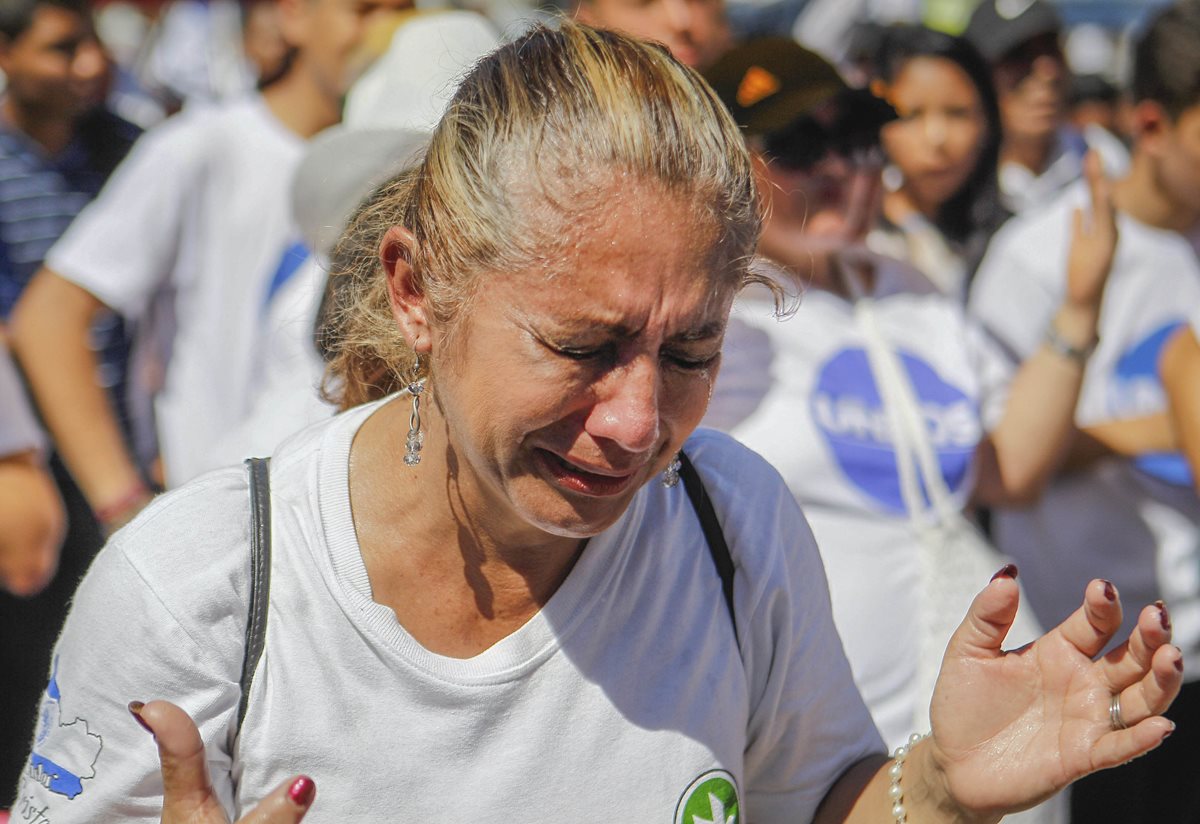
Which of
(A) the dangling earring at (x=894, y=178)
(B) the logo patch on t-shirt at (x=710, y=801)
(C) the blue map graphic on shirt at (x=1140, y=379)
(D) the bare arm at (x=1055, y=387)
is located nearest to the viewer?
(B) the logo patch on t-shirt at (x=710, y=801)

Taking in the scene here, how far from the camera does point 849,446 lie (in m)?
2.76

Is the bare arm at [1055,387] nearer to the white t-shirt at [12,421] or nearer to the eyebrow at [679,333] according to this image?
the eyebrow at [679,333]

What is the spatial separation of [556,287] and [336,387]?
1.98 feet

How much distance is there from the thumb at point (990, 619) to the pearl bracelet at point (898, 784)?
19cm

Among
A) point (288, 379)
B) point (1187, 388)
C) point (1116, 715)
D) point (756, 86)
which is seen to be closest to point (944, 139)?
point (1187, 388)

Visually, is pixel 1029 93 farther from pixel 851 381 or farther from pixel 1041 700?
pixel 1041 700

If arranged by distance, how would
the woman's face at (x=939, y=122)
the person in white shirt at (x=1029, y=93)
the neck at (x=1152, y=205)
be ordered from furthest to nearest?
the person in white shirt at (x=1029, y=93) < the woman's face at (x=939, y=122) < the neck at (x=1152, y=205)

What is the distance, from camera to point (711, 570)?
1770mm

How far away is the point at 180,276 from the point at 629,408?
2.64 m

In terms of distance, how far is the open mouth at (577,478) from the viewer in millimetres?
1542

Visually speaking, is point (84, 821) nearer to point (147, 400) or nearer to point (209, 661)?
point (209, 661)

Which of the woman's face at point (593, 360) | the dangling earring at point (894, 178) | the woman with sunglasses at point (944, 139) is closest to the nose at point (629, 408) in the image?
the woman's face at point (593, 360)

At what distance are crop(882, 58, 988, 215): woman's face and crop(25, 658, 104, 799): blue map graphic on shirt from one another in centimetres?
337

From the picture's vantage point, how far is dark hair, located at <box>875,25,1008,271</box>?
439cm
